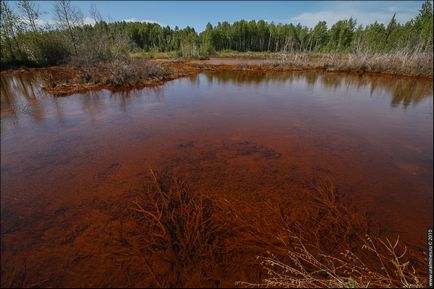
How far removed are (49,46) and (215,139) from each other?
26049 mm

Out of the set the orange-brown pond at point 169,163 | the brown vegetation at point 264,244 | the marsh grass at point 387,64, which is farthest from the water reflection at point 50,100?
the marsh grass at point 387,64

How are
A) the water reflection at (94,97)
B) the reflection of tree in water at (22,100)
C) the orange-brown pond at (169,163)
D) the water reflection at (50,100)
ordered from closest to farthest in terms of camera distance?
the orange-brown pond at (169,163) → the water reflection at (50,100) → the reflection of tree in water at (22,100) → the water reflection at (94,97)

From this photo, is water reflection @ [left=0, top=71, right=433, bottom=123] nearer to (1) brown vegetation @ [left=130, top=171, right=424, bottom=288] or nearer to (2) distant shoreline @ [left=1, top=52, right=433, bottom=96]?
→ (2) distant shoreline @ [left=1, top=52, right=433, bottom=96]

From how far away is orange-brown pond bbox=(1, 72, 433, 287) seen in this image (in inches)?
91.7

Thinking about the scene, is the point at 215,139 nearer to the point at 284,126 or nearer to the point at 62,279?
the point at 284,126

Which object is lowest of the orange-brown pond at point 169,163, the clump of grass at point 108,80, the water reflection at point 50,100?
the orange-brown pond at point 169,163

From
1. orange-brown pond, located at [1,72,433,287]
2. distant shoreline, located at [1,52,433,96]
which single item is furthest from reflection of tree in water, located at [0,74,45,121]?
distant shoreline, located at [1,52,433,96]

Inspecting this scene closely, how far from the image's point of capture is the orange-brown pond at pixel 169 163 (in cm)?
233

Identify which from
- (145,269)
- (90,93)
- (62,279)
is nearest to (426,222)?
(145,269)

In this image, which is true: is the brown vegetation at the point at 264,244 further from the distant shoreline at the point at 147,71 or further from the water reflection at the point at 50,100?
the distant shoreline at the point at 147,71

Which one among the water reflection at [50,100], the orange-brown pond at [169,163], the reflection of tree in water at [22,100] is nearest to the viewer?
the orange-brown pond at [169,163]

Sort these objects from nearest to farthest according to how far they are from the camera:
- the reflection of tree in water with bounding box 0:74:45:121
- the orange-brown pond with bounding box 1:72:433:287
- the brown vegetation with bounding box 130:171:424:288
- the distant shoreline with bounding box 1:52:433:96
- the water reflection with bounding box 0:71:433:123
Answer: the brown vegetation with bounding box 130:171:424:288
the orange-brown pond with bounding box 1:72:433:287
the reflection of tree in water with bounding box 0:74:45:121
the water reflection with bounding box 0:71:433:123
the distant shoreline with bounding box 1:52:433:96

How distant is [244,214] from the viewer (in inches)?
110

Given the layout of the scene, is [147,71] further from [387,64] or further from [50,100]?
[387,64]
